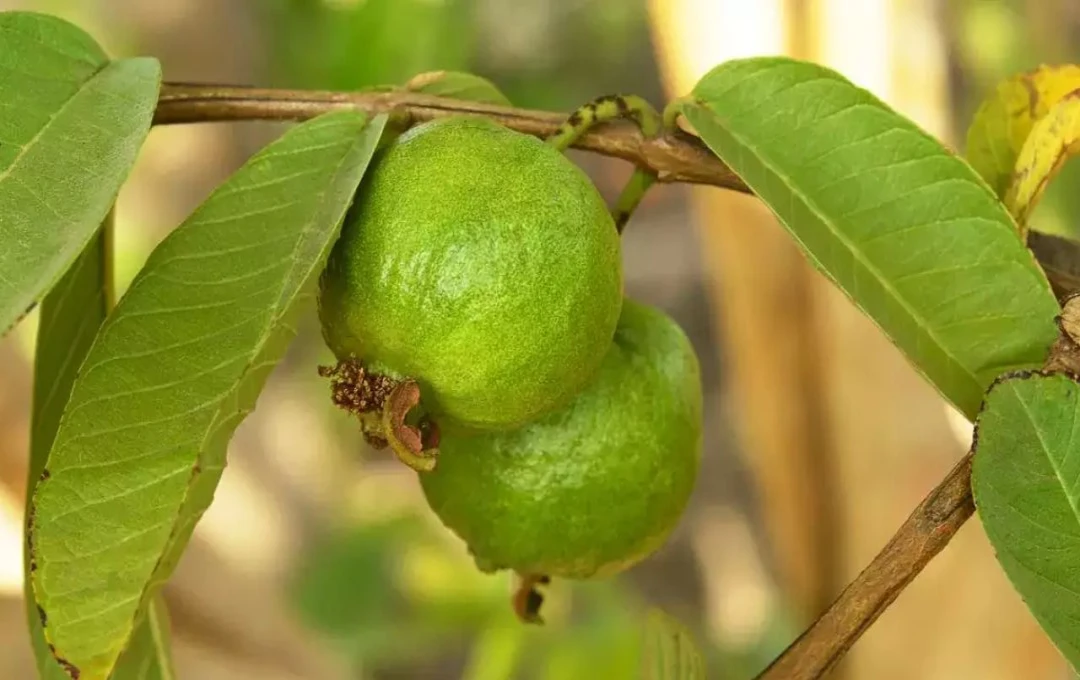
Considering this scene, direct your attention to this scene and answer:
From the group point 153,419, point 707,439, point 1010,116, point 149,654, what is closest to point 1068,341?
point 1010,116

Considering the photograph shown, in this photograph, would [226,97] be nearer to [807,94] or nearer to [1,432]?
[807,94]

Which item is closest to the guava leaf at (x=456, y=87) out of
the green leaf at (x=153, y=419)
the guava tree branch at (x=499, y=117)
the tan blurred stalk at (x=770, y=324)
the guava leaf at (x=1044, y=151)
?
the guava tree branch at (x=499, y=117)

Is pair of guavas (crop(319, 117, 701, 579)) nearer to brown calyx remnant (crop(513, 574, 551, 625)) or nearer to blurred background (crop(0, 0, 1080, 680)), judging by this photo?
brown calyx remnant (crop(513, 574, 551, 625))

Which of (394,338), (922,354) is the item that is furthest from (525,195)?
(922,354)

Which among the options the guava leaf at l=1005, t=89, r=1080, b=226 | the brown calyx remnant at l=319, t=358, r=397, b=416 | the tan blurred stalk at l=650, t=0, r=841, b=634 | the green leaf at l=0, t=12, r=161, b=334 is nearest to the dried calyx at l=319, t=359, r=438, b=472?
the brown calyx remnant at l=319, t=358, r=397, b=416

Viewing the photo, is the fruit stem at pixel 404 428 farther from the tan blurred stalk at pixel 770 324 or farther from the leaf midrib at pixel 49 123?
the tan blurred stalk at pixel 770 324

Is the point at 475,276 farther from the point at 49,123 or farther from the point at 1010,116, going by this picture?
the point at 1010,116
